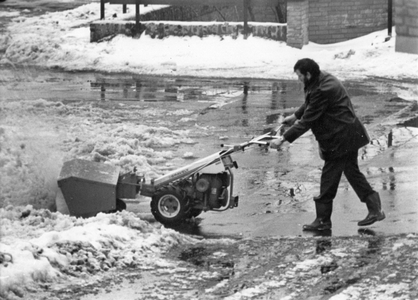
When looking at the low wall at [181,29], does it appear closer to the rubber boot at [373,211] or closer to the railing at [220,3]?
the railing at [220,3]

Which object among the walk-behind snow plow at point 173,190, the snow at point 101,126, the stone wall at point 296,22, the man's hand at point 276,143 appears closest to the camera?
the snow at point 101,126

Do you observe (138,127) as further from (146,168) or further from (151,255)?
(151,255)

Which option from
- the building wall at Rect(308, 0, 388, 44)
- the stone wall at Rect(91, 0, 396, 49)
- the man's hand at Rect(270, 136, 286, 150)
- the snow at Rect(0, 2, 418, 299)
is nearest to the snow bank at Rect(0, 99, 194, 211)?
the snow at Rect(0, 2, 418, 299)

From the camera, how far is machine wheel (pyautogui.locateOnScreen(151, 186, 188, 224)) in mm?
9305

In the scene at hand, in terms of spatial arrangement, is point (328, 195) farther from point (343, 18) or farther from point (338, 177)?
point (343, 18)

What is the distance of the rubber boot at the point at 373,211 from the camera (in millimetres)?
9180

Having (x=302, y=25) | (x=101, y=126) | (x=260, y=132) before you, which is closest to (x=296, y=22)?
(x=302, y=25)

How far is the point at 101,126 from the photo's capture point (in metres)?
14.4

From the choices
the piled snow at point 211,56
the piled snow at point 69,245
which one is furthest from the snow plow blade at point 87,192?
the piled snow at point 211,56

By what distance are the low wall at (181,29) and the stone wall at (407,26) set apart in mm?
2617

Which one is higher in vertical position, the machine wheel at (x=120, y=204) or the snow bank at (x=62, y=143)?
the snow bank at (x=62, y=143)

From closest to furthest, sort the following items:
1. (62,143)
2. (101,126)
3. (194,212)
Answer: (194,212)
(62,143)
(101,126)

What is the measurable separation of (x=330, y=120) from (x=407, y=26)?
12135 millimetres

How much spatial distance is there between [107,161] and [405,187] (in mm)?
3531
